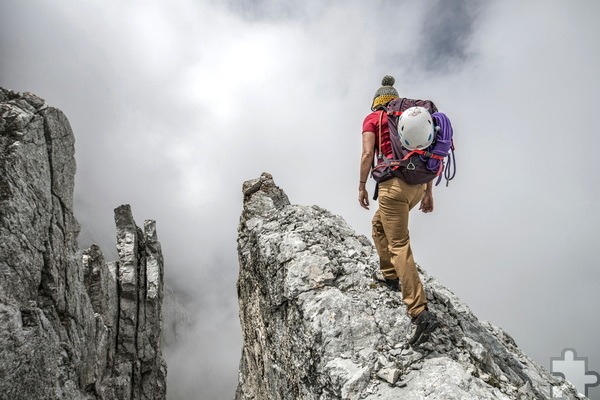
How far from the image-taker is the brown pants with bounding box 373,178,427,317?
7430 mm

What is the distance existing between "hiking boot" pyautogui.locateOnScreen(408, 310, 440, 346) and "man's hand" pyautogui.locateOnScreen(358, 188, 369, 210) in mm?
2829

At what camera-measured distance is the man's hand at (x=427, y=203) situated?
890cm

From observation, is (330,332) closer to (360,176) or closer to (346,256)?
(346,256)

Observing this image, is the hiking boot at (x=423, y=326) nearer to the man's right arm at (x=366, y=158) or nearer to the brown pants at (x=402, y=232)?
the brown pants at (x=402, y=232)

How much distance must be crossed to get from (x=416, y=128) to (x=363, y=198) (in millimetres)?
2158

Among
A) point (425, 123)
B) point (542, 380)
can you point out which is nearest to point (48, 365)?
point (425, 123)

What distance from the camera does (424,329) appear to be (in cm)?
711

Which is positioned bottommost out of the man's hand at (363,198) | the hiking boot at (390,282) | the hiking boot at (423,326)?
the hiking boot at (423,326)

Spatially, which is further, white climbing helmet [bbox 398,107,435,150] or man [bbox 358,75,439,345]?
man [bbox 358,75,439,345]

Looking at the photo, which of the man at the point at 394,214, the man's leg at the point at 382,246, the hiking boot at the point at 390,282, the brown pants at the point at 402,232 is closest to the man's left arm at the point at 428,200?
the man at the point at 394,214

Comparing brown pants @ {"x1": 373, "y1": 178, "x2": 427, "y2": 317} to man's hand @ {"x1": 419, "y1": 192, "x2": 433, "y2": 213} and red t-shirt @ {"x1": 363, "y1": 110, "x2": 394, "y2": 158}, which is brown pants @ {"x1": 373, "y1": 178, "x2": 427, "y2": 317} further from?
red t-shirt @ {"x1": 363, "y1": 110, "x2": 394, "y2": 158}

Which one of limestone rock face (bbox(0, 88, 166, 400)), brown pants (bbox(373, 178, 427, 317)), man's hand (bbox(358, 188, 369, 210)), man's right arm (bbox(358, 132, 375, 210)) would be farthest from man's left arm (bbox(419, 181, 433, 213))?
limestone rock face (bbox(0, 88, 166, 400))

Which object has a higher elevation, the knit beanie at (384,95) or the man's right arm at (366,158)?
the knit beanie at (384,95)

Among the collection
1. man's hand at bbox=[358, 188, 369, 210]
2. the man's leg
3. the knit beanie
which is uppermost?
the knit beanie
